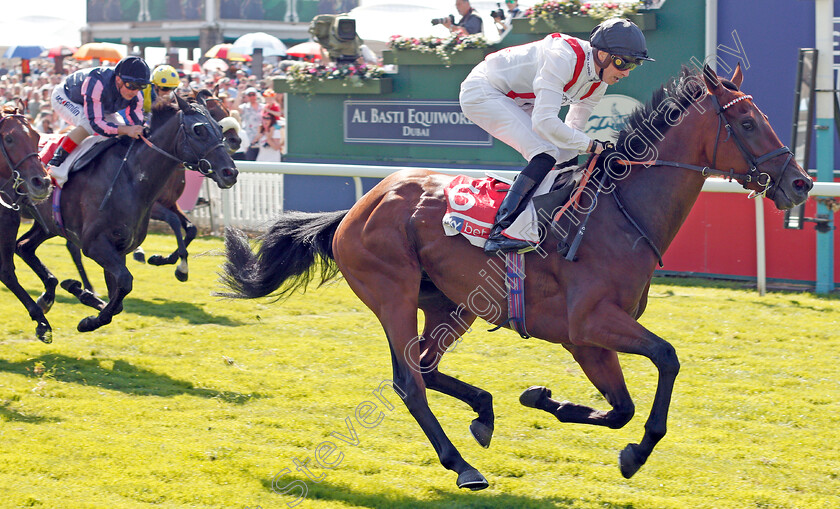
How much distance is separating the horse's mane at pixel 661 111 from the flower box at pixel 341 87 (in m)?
6.77

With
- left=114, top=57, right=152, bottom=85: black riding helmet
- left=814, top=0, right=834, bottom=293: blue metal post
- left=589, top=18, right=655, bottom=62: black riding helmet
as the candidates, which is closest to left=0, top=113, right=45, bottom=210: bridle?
left=114, top=57, right=152, bottom=85: black riding helmet

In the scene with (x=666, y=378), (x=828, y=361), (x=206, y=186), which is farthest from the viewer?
(x=206, y=186)

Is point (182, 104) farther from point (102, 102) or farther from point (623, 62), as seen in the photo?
point (623, 62)

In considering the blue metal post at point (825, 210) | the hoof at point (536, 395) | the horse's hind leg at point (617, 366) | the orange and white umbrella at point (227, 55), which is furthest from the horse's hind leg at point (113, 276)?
the orange and white umbrella at point (227, 55)

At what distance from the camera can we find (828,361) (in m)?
6.05

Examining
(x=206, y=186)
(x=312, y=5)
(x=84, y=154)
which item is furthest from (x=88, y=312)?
(x=312, y=5)

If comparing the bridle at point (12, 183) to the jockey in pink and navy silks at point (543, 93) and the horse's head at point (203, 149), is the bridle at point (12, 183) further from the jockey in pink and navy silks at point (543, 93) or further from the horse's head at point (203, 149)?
the jockey in pink and navy silks at point (543, 93)

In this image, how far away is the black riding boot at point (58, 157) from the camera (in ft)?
22.5

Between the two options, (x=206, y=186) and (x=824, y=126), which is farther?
(x=206, y=186)

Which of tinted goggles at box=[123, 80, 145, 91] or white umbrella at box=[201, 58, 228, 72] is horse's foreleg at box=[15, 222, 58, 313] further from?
white umbrella at box=[201, 58, 228, 72]

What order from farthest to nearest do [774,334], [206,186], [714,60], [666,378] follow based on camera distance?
[206,186]
[714,60]
[774,334]
[666,378]

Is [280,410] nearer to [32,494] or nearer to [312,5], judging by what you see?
[32,494]

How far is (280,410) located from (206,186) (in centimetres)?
713

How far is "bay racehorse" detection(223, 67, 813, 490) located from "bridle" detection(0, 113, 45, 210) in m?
2.54
